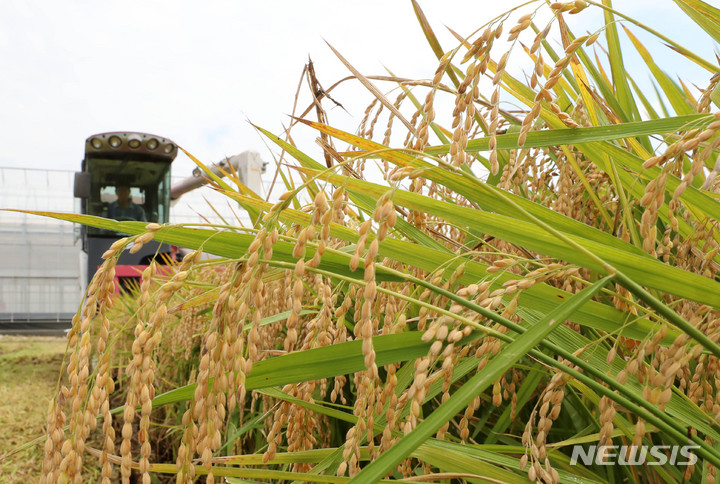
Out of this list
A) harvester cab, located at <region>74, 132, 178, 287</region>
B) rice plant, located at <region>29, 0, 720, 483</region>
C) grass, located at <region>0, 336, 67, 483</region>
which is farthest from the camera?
harvester cab, located at <region>74, 132, 178, 287</region>

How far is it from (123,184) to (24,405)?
4.68 m

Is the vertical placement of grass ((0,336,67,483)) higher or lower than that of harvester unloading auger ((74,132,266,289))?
lower

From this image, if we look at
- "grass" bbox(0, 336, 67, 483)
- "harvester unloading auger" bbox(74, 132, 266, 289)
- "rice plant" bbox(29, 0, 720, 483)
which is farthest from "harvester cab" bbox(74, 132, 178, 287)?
"rice plant" bbox(29, 0, 720, 483)

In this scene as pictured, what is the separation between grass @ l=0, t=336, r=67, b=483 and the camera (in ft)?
7.78

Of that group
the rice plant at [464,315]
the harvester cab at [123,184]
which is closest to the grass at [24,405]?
the rice plant at [464,315]

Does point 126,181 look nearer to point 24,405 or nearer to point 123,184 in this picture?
point 123,184

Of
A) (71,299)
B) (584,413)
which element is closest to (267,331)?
(584,413)

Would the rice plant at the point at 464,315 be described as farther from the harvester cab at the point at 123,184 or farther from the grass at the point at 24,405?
the harvester cab at the point at 123,184

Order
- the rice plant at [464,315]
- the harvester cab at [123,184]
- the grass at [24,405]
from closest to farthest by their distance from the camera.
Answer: the rice plant at [464,315] < the grass at [24,405] < the harvester cab at [123,184]

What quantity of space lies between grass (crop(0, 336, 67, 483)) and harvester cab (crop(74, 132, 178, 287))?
150cm

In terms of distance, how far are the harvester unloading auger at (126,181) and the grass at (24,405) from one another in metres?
1.53

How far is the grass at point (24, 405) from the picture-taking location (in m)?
2.37

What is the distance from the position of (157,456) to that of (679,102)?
222 centimetres

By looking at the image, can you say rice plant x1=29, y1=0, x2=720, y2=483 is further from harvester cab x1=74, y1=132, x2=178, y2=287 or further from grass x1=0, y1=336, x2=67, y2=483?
harvester cab x1=74, y1=132, x2=178, y2=287
